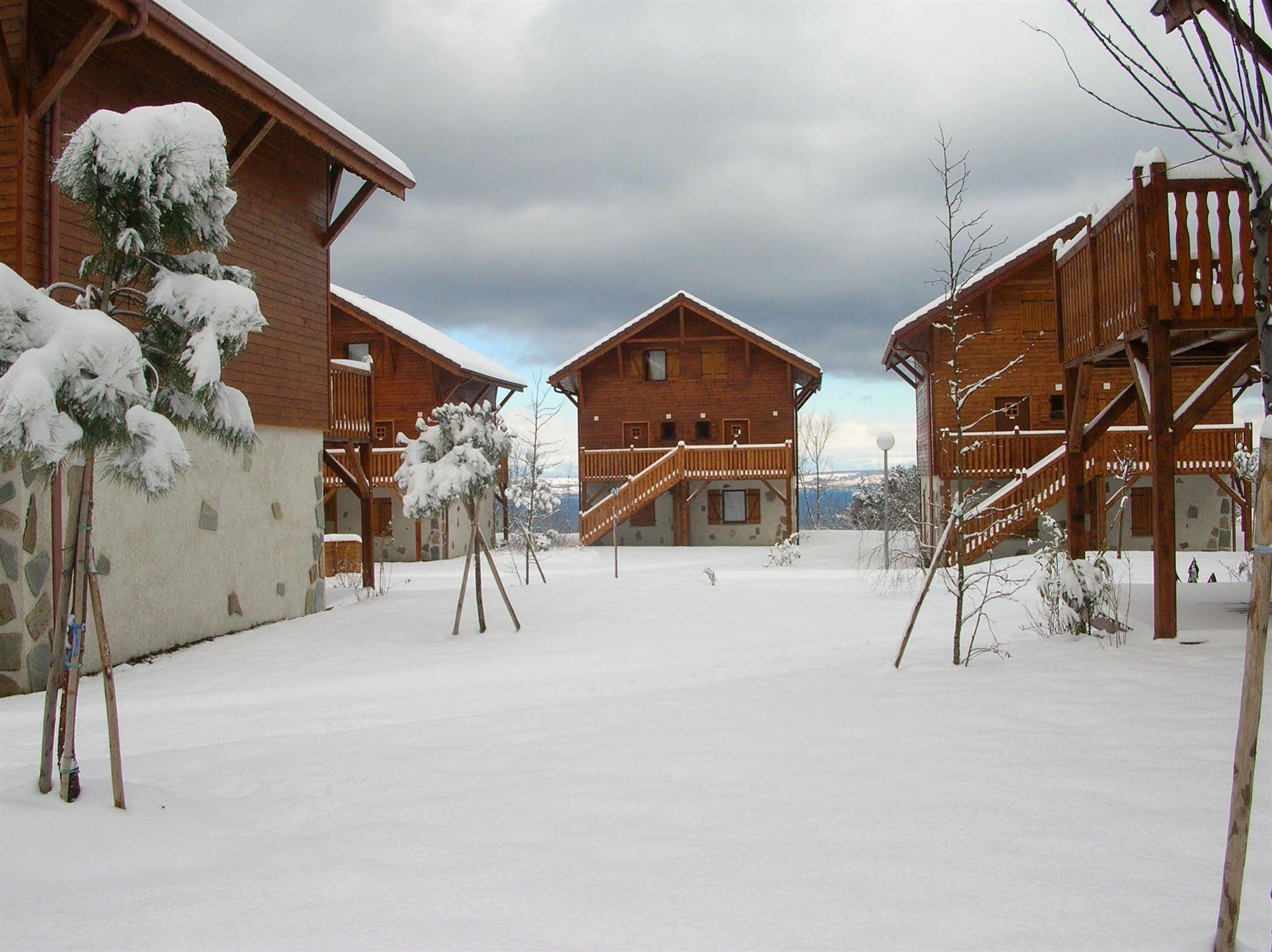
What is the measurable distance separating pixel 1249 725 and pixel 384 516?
2445 centimetres

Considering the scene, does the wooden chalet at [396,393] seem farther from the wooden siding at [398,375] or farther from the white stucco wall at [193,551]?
the white stucco wall at [193,551]

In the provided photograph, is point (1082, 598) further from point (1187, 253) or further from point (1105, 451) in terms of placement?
point (1105, 451)

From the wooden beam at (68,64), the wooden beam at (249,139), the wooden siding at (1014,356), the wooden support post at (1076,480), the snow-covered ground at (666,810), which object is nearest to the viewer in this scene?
the snow-covered ground at (666,810)

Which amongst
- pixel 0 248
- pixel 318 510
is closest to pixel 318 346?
pixel 318 510

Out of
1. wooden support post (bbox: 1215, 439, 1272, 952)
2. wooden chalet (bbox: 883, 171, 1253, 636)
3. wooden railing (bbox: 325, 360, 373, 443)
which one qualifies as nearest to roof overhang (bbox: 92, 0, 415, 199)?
wooden railing (bbox: 325, 360, 373, 443)

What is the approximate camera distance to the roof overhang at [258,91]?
858 centimetres

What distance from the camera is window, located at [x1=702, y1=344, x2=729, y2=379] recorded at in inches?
1129

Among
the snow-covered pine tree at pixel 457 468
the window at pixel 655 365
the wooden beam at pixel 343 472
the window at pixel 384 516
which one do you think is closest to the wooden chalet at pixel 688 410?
the window at pixel 655 365

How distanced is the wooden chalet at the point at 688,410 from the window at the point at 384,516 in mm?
5652

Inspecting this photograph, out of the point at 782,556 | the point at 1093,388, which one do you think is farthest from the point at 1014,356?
the point at 782,556

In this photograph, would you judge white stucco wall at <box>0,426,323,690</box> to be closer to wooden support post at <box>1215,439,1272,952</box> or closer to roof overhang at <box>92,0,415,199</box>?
roof overhang at <box>92,0,415,199</box>

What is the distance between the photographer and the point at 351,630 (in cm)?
1161

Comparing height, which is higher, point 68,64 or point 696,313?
point 696,313

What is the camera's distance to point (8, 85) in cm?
819
